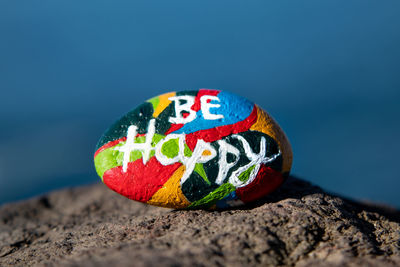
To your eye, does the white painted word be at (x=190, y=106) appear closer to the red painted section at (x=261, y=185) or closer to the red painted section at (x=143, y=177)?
the red painted section at (x=143, y=177)

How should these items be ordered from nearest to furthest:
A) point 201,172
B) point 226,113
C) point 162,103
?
1. point 201,172
2. point 226,113
3. point 162,103

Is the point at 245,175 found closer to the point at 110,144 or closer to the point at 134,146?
the point at 134,146

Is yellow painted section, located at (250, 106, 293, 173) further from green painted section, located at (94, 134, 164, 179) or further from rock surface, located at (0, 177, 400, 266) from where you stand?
green painted section, located at (94, 134, 164, 179)

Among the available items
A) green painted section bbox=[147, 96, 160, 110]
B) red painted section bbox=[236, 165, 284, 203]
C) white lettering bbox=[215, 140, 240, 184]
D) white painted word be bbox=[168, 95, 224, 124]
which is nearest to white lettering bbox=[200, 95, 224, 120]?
white painted word be bbox=[168, 95, 224, 124]

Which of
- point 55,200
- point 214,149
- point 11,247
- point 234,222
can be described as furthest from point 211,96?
point 55,200

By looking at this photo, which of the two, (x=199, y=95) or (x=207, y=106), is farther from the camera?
(x=199, y=95)

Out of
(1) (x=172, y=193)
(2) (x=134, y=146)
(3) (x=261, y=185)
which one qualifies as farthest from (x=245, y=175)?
(2) (x=134, y=146)

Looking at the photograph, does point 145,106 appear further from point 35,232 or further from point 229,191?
point 35,232

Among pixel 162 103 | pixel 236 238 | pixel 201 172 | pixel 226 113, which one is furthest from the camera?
pixel 162 103
